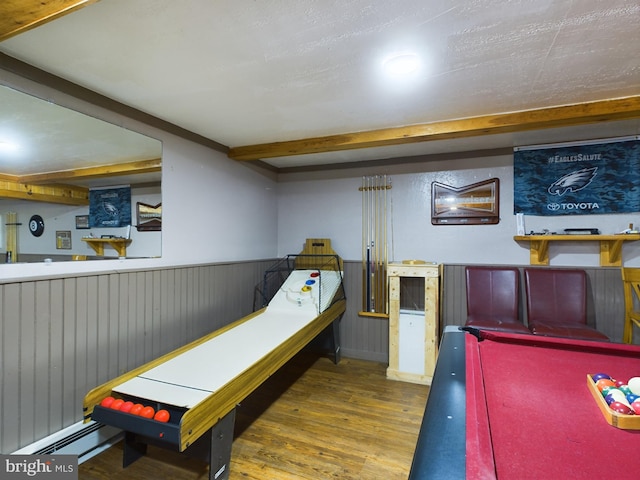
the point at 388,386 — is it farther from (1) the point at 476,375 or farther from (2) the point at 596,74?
(2) the point at 596,74

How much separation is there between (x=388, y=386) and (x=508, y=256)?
1923 mm

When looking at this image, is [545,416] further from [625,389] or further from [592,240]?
[592,240]

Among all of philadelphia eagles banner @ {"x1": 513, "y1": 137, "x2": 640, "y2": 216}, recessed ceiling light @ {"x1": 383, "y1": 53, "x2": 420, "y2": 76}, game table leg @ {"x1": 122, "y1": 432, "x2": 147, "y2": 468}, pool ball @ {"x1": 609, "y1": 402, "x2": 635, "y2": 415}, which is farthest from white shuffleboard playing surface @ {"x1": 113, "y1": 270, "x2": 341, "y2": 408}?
philadelphia eagles banner @ {"x1": 513, "y1": 137, "x2": 640, "y2": 216}

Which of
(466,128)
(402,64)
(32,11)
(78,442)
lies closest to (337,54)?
(402,64)

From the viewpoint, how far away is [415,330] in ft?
11.1

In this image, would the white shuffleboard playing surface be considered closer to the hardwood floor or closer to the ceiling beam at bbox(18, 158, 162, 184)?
the hardwood floor

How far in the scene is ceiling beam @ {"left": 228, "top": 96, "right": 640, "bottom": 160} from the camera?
2.31m

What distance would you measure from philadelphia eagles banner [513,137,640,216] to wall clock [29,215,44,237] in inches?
163

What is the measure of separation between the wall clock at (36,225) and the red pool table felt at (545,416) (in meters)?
2.51

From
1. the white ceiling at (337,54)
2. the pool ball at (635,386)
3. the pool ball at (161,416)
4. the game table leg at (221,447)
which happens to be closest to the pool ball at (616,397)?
the pool ball at (635,386)

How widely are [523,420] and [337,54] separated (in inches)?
73.5

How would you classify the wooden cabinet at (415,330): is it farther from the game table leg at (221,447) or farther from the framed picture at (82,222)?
the framed picture at (82,222)

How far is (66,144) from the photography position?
7.16 feet

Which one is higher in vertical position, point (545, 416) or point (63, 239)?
point (63, 239)
